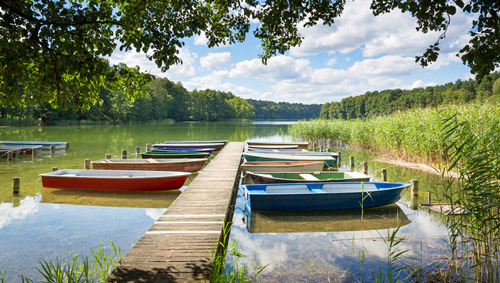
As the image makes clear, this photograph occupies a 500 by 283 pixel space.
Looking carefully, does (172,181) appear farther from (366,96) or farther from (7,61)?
(366,96)

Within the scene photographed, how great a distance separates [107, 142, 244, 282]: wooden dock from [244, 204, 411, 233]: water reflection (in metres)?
0.82

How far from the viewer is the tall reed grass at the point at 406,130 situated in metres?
11.1

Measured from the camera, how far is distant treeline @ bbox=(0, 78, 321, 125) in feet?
158

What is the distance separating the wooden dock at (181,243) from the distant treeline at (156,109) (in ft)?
51.2

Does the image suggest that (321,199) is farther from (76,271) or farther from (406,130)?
(406,130)

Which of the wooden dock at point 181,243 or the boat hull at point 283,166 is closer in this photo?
the wooden dock at point 181,243

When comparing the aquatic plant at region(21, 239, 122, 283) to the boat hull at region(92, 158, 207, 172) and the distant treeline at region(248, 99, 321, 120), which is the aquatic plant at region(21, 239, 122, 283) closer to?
the boat hull at region(92, 158, 207, 172)

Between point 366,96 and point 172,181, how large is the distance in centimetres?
9690

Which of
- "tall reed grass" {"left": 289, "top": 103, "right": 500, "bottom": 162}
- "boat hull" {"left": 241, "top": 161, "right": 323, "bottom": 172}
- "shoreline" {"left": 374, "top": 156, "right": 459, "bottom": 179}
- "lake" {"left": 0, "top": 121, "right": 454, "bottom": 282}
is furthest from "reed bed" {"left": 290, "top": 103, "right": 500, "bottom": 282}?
"boat hull" {"left": 241, "top": 161, "right": 323, "bottom": 172}

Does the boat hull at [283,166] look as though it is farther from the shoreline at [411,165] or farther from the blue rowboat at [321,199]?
the shoreline at [411,165]

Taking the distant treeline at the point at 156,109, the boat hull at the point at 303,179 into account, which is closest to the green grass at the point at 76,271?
Answer: the boat hull at the point at 303,179

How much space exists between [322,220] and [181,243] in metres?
3.81

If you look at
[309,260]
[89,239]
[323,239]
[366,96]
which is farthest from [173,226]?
[366,96]

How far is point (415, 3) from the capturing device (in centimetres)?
500
